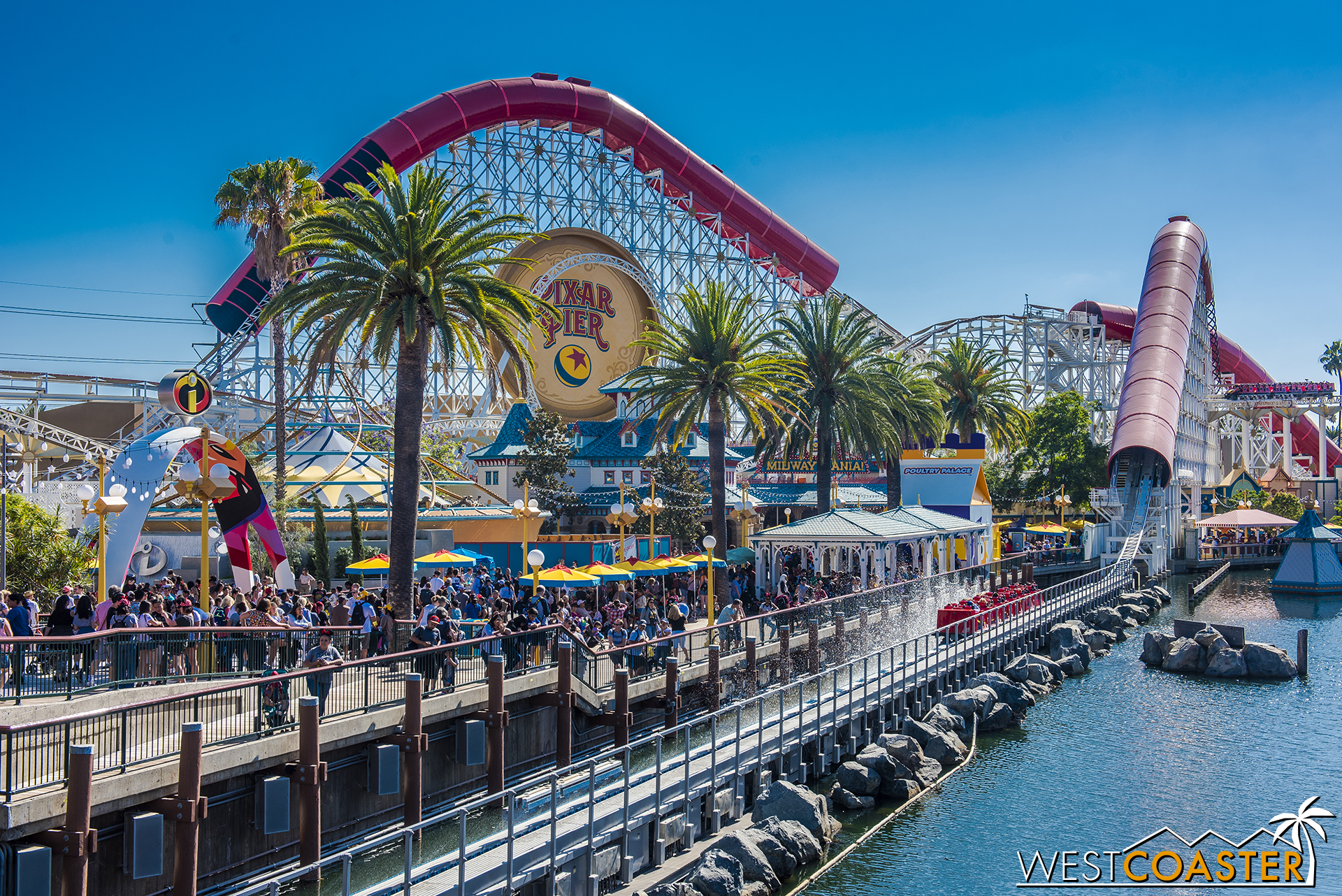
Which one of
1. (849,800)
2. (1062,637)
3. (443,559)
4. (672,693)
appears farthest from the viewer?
(1062,637)

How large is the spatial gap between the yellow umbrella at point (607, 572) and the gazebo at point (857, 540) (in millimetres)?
8420

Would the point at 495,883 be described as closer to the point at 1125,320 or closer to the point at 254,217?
the point at 254,217

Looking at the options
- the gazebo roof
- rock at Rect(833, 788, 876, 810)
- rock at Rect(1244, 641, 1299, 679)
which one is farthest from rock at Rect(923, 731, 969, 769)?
rock at Rect(1244, 641, 1299, 679)

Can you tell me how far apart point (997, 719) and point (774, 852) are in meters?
12.7

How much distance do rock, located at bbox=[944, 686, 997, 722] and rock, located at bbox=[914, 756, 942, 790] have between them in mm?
4070

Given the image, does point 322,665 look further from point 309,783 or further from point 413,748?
point 309,783

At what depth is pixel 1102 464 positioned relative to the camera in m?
74.9

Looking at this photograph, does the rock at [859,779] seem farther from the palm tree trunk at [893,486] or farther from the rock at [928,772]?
the palm tree trunk at [893,486]

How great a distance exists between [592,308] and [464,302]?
44.1 meters

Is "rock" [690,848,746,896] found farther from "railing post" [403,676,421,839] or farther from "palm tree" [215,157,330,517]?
"palm tree" [215,157,330,517]

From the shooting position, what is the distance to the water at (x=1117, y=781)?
742 inches

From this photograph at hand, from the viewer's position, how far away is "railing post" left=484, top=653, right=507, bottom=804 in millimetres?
18609

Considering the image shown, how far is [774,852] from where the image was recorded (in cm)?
1727

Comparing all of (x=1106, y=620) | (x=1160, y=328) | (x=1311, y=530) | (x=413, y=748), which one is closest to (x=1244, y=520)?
(x=1311, y=530)
